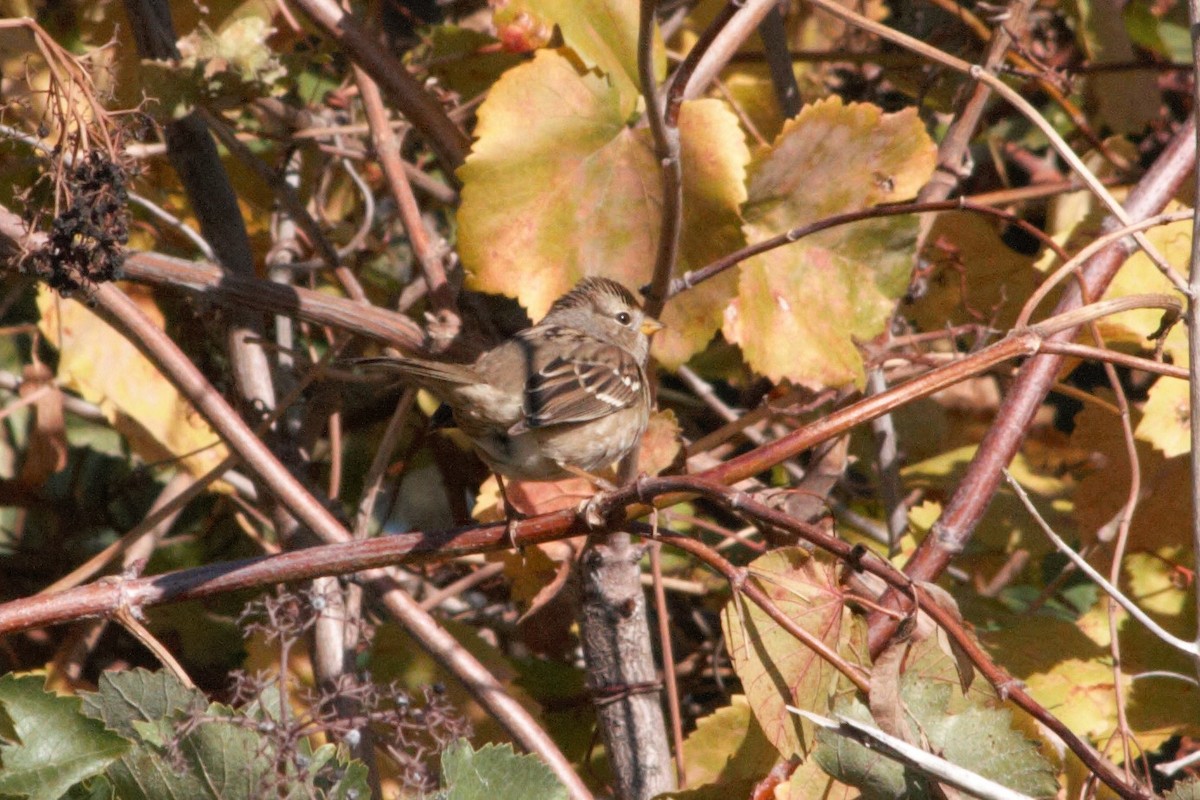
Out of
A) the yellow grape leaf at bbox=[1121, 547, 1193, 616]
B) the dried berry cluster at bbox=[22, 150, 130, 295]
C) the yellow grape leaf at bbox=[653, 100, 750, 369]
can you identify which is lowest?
the yellow grape leaf at bbox=[1121, 547, 1193, 616]

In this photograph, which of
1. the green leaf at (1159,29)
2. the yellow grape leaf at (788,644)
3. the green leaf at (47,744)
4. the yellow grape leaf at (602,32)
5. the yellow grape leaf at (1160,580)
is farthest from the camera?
the green leaf at (1159,29)

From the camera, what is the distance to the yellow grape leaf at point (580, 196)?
204 cm

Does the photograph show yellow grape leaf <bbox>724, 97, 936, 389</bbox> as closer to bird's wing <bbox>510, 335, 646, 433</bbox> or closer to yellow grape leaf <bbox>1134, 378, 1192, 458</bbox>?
bird's wing <bbox>510, 335, 646, 433</bbox>

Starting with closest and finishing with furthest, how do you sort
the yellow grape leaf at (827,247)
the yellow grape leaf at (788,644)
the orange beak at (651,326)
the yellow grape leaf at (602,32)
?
the yellow grape leaf at (788,644) → the yellow grape leaf at (602,32) → the orange beak at (651,326) → the yellow grape leaf at (827,247)

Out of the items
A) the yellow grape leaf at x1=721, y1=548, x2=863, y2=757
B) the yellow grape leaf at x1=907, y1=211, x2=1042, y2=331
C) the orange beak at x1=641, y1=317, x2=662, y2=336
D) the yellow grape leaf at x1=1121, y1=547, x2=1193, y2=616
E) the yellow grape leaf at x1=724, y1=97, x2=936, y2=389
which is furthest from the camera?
the yellow grape leaf at x1=907, y1=211, x2=1042, y2=331

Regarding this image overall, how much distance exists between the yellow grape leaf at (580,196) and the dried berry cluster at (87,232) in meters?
0.61

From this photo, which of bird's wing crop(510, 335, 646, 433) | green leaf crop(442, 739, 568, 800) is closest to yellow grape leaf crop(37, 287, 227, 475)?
bird's wing crop(510, 335, 646, 433)

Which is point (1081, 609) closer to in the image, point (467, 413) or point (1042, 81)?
point (1042, 81)

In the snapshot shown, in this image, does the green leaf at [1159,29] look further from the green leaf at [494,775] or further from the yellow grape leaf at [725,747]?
the green leaf at [494,775]

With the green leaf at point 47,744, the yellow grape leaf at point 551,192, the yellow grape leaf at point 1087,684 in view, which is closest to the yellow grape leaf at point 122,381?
the yellow grape leaf at point 551,192

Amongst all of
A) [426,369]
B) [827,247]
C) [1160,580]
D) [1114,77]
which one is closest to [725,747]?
[426,369]

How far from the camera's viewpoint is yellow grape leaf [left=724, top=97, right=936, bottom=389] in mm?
2162

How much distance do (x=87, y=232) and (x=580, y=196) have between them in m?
0.82

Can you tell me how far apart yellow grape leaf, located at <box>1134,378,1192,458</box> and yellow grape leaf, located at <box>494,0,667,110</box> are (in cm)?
100
